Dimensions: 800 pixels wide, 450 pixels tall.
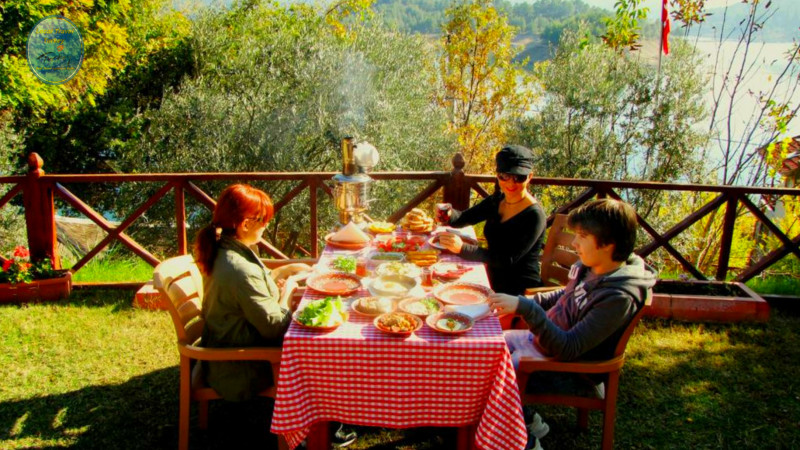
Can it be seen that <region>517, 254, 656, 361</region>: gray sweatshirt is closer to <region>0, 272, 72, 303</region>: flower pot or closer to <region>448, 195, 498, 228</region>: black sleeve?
<region>448, 195, 498, 228</region>: black sleeve

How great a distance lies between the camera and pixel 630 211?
2.55 metres

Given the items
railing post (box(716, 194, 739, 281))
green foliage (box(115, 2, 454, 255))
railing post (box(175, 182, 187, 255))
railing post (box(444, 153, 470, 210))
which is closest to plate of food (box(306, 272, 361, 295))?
railing post (box(444, 153, 470, 210))

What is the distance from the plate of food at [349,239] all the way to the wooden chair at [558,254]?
1311 millimetres

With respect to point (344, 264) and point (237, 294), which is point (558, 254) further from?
point (237, 294)

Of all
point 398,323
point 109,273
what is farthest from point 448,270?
point 109,273

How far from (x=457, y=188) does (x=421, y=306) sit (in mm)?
2890

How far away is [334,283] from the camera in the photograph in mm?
3133

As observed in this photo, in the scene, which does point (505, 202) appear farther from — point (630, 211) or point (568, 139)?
point (568, 139)

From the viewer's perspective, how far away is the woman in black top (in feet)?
11.7

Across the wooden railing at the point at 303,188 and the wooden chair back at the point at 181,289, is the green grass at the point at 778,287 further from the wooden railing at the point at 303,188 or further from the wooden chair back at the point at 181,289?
the wooden chair back at the point at 181,289

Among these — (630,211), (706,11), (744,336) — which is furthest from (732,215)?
(706,11)

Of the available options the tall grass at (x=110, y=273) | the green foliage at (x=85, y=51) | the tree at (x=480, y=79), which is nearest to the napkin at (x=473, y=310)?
the tall grass at (x=110, y=273)

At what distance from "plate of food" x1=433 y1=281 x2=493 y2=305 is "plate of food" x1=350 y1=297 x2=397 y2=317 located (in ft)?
0.99

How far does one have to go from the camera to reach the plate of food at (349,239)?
3909 mm
